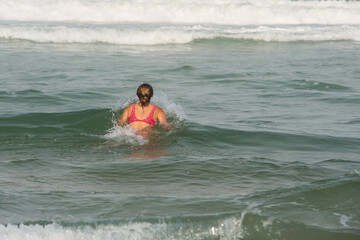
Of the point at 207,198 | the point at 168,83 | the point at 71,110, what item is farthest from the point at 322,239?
the point at 168,83

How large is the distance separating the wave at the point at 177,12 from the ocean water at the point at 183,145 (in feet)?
26.7

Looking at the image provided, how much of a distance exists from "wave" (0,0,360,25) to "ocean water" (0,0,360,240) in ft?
26.7

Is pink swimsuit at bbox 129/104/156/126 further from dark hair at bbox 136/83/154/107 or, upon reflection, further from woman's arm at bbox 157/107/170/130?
dark hair at bbox 136/83/154/107

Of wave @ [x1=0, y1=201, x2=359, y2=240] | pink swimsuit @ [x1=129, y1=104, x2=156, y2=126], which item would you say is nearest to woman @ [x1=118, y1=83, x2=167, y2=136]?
pink swimsuit @ [x1=129, y1=104, x2=156, y2=126]

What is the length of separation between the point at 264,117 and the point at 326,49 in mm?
11764

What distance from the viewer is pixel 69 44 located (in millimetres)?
21500

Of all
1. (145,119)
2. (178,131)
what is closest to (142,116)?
(145,119)

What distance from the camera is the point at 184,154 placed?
7535mm

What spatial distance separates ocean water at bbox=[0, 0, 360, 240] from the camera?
5047 mm

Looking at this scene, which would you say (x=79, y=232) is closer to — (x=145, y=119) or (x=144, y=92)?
(x=144, y=92)

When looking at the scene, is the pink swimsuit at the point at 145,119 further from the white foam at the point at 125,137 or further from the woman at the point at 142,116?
the white foam at the point at 125,137

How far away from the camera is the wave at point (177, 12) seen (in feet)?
93.4

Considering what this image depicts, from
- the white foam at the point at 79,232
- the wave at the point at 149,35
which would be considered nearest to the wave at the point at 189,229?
the white foam at the point at 79,232

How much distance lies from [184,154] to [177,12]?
23.3 m
